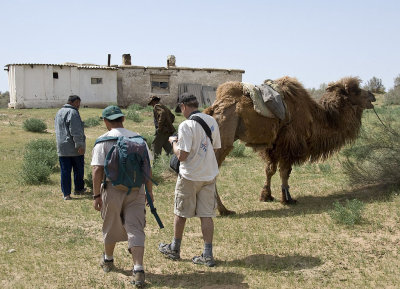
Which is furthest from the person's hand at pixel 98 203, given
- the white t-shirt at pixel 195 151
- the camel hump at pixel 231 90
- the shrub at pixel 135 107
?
the shrub at pixel 135 107

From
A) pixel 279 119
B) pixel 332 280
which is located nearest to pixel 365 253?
pixel 332 280

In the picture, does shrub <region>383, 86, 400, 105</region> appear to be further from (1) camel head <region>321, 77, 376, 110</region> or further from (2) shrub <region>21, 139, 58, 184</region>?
(2) shrub <region>21, 139, 58, 184</region>

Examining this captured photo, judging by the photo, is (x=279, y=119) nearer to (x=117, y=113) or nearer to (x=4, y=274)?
(x=117, y=113)

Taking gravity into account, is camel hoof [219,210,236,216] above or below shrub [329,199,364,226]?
below

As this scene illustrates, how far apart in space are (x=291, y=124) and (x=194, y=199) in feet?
11.2

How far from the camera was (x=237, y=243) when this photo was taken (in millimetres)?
6355

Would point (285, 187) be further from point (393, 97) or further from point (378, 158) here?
point (393, 97)

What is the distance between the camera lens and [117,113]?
5.20 meters

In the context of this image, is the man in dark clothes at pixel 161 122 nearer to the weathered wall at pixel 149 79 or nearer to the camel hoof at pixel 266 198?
the camel hoof at pixel 266 198

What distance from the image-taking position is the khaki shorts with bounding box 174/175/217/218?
5570 mm

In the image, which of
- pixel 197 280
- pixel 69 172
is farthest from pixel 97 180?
pixel 69 172

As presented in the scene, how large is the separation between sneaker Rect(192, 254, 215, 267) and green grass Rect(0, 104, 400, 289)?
81 mm

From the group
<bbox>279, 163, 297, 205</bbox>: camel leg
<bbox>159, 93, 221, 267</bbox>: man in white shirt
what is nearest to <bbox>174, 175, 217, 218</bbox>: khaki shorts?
<bbox>159, 93, 221, 267</bbox>: man in white shirt

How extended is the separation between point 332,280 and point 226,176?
20.9ft
